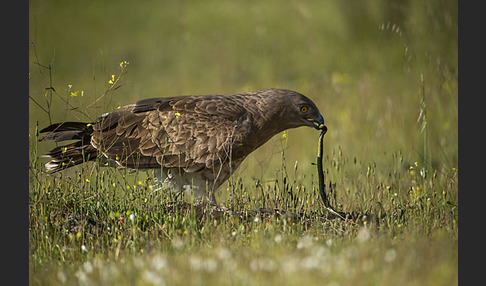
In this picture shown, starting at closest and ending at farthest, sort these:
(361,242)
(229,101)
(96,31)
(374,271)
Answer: (374,271) < (361,242) < (229,101) < (96,31)

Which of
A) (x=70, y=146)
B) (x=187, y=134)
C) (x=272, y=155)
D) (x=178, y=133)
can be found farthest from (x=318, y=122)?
(x=70, y=146)

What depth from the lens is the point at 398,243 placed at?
5.10 meters

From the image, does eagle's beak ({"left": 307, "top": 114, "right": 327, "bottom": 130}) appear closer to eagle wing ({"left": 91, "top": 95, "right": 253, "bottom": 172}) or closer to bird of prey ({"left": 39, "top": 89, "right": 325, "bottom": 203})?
bird of prey ({"left": 39, "top": 89, "right": 325, "bottom": 203})

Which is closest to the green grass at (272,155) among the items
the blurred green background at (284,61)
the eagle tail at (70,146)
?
the blurred green background at (284,61)

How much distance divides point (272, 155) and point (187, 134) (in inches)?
46.1

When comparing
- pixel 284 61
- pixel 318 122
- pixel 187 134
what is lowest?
pixel 187 134

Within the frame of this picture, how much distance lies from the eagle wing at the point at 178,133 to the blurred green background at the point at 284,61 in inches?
12.2

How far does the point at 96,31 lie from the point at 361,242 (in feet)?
53.2

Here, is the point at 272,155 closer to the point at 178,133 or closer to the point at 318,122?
the point at 318,122

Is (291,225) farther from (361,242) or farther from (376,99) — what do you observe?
(376,99)

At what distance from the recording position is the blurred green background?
960cm

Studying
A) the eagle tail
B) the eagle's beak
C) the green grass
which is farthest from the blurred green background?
the eagle's beak

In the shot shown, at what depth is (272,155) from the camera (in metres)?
7.93

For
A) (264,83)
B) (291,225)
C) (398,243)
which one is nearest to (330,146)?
(264,83)
